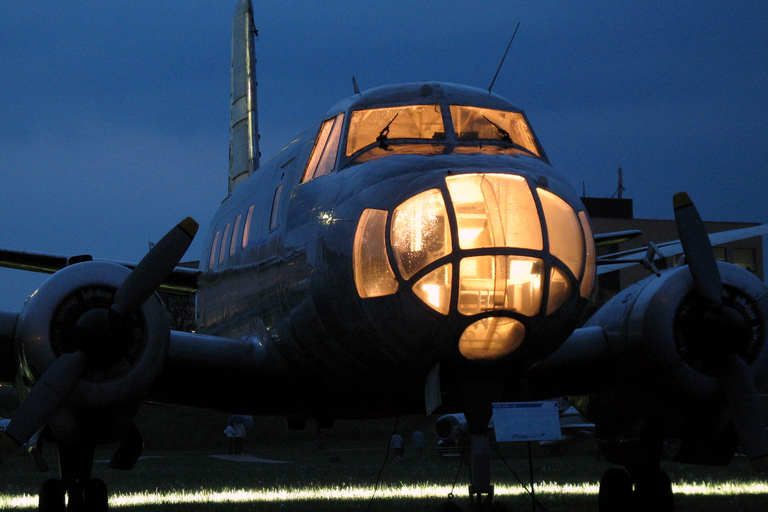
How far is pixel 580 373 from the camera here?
9242 millimetres

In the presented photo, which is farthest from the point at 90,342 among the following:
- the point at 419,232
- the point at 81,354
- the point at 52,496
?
the point at 419,232

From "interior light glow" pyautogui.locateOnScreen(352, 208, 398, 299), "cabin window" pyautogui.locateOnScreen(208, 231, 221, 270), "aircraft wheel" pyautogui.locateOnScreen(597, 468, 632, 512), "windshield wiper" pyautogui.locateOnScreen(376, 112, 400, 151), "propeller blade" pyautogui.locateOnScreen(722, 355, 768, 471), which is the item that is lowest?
"aircraft wheel" pyautogui.locateOnScreen(597, 468, 632, 512)

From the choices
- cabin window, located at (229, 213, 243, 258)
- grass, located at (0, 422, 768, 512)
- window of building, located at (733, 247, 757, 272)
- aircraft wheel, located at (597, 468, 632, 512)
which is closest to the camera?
aircraft wheel, located at (597, 468, 632, 512)

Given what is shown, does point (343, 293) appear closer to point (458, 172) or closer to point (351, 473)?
point (458, 172)

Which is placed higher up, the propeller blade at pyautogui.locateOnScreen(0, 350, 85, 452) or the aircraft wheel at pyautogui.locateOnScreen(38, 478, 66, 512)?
the propeller blade at pyautogui.locateOnScreen(0, 350, 85, 452)

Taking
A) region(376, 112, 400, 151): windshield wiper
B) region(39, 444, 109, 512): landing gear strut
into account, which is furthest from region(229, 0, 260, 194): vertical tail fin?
region(376, 112, 400, 151): windshield wiper

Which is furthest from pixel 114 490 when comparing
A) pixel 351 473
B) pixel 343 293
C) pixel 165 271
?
pixel 343 293

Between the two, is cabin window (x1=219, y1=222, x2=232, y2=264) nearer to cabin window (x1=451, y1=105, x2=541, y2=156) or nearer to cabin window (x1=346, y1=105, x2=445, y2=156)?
cabin window (x1=346, y1=105, x2=445, y2=156)

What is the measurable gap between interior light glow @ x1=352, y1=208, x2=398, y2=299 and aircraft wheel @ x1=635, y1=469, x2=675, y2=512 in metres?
4.08

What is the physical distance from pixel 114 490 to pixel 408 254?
43.5 ft

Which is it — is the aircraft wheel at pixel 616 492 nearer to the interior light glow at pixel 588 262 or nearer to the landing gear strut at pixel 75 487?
the interior light glow at pixel 588 262

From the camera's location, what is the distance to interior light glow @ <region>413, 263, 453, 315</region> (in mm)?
6195

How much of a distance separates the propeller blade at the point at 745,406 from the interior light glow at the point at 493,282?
109 inches

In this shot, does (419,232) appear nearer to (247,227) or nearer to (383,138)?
(383,138)
